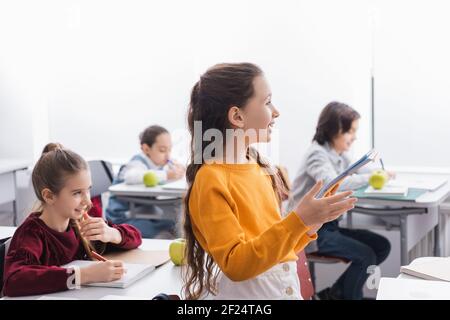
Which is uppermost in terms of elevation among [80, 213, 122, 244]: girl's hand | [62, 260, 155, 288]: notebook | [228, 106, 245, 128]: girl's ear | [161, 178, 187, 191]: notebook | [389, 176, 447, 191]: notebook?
[228, 106, 245, 128]: girl's ear

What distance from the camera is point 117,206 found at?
379cm

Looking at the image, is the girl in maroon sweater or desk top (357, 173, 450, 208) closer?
the girl in maroon sweater

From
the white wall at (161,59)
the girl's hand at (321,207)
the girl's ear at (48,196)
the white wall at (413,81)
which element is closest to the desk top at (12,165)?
the white wall at (161,59)

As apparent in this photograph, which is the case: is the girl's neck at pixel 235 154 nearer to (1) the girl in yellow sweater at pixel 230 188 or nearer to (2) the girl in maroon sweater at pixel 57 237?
(1) the girl in yellow sweater at pixel 230 188

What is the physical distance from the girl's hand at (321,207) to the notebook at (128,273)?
25.4 inches

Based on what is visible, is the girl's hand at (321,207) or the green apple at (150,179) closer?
the girl's hand at (321,207)

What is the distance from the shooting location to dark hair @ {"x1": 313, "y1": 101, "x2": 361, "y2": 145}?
349cm

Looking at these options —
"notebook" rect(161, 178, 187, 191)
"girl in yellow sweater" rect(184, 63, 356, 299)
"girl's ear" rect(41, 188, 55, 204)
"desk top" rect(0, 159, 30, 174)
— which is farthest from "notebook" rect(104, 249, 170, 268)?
"desk top" rect(0, 159, 30, 174)

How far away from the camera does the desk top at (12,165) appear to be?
4483mm

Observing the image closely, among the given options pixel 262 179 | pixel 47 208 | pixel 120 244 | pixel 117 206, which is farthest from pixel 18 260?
pixel 117 206

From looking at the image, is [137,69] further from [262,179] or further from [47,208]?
[262,179]

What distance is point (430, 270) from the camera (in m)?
1.78

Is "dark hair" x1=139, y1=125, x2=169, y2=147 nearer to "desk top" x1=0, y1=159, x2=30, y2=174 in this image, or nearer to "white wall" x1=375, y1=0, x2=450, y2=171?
"desk top" x1=0, y1=159, x2=30, y2=174

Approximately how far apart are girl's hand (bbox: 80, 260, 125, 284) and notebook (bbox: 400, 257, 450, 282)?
0.79 meters
